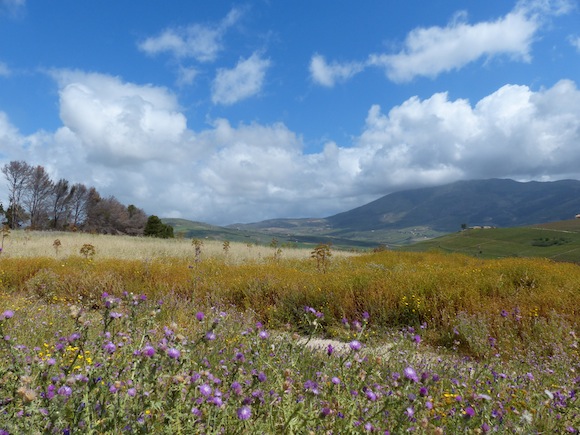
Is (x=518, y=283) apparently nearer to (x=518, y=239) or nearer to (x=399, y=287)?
(x=399, y=287)

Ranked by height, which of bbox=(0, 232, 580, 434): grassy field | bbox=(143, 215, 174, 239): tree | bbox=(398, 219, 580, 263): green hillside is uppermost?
bbox=(143, 215, 174, 239): tree

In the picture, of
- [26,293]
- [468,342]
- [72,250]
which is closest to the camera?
[468,342]

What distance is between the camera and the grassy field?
70.2 inches

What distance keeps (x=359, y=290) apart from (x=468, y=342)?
2568mm

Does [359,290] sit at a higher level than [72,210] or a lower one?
lower

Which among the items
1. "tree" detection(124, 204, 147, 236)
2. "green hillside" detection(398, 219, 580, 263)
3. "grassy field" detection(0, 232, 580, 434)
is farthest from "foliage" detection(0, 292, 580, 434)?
"tree" detection(124, 204, 147, 236)

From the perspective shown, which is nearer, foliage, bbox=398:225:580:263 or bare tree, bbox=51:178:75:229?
foliage, bbox=398:225:580:263

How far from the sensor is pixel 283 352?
3848 mm

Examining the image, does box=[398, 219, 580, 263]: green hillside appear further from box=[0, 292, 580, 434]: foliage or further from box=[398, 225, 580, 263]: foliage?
box=[0, 292, 580, 434]: foliage

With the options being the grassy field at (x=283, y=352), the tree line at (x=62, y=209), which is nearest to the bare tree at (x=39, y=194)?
the tree line at (x=62, y=209)

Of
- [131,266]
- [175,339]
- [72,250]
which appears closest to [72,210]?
[72,250]

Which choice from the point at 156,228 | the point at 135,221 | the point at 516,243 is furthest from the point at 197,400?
the point at 135,221

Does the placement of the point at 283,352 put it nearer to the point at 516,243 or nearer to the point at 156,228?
the point at 156,228

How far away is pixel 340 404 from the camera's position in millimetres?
2010
